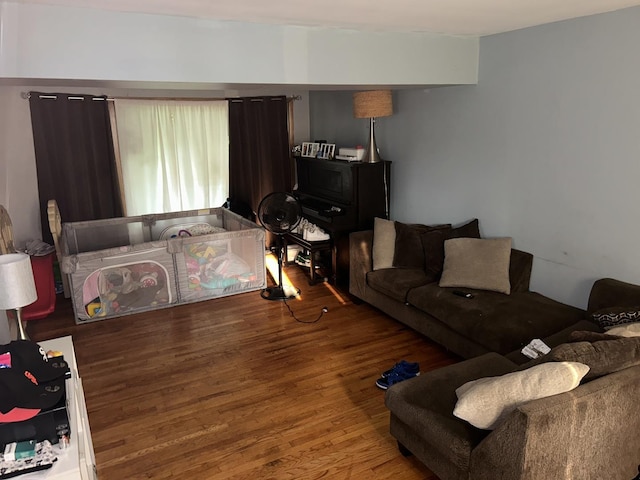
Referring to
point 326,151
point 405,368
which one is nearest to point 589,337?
point 405,368

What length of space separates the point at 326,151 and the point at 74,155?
270 centimetres

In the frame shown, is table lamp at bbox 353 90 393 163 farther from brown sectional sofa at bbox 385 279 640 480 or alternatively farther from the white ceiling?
brown sectional sofa at bbox 385 279 640 480

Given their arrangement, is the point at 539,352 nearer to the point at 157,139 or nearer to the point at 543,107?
the point at 543,107

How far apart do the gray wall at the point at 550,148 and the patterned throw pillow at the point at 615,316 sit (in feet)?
1.27

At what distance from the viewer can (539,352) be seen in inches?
103

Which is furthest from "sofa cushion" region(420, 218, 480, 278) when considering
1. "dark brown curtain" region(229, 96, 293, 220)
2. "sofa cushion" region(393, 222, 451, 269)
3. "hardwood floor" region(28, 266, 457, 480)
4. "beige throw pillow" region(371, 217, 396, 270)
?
"dark brown curtain" region(229, 96, 293, 220)

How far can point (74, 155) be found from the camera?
4.94 metres

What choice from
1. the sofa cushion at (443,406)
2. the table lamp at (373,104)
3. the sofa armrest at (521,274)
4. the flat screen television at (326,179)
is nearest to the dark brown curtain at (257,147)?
the flat screen television at (326,179)

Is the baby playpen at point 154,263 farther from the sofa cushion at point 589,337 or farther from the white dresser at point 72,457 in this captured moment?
the sofa cushion at point 589,337

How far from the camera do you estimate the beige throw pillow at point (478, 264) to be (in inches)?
138

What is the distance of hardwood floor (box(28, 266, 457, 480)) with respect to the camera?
95.7 inches

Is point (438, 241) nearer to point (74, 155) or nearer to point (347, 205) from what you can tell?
point (347, 205)

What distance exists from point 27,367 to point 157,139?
405 centimetres

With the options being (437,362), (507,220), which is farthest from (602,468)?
(507,220)
